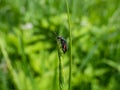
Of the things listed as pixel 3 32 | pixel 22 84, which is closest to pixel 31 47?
pixel 3 32

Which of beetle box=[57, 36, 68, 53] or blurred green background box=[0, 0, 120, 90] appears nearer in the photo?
beetle box=[57, 36, 68, 53]

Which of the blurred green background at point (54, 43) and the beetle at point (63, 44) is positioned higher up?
the beetle at point (63, 44)

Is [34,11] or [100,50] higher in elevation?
[34,11]

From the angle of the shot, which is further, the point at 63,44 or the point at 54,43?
the point at 54,43

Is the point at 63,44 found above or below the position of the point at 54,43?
above

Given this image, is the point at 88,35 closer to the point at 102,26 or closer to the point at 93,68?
the point at 102,26

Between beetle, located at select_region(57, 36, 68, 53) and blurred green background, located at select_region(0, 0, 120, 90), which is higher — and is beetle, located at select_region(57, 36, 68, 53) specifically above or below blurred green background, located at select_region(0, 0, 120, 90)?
above

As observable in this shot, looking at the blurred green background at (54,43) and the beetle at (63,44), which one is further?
the blurred green background at (54,43)

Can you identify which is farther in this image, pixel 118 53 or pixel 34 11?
pixel 34 11
